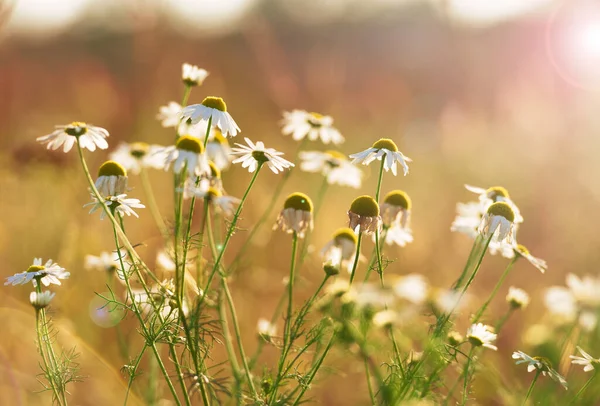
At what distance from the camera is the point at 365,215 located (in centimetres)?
137

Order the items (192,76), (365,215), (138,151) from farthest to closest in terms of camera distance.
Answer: (138,151), (192,76), (365,215)

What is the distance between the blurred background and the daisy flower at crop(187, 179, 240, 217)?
0.62m

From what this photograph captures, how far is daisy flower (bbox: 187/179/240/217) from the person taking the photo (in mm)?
1291

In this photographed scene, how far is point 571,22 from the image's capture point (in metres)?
5.12

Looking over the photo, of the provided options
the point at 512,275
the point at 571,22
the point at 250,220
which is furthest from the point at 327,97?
the point at 571,22

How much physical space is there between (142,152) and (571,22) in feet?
14.9

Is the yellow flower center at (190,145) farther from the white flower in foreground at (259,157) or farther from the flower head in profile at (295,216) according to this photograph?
the flower head in profile at (295,216)

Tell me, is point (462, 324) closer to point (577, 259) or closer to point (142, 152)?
point (577, 259)

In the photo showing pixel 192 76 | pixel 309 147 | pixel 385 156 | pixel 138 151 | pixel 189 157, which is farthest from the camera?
pixel 309 147

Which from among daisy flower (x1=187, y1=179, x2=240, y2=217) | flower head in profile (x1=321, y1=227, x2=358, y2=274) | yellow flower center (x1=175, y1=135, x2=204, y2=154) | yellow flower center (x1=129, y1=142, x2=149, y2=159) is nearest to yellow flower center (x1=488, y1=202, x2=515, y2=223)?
flower head in profile (x1=321, y1=227, x2=358, y2=274)

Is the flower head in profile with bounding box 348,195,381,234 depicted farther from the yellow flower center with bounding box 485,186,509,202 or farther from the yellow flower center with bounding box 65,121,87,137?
the yellow flower center with bounding box 65,121,87,137

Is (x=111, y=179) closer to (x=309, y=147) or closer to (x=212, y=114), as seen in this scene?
(x=212, y=114)

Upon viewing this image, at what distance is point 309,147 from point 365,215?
3101 millimetres

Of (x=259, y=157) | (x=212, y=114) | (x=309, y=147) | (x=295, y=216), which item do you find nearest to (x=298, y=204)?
(x=295, y=216)
